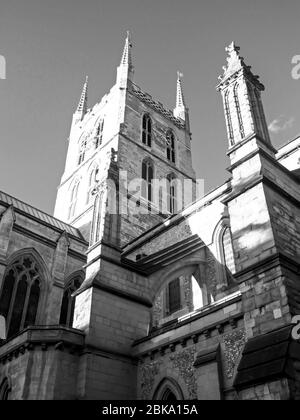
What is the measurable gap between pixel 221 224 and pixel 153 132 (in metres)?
20.6

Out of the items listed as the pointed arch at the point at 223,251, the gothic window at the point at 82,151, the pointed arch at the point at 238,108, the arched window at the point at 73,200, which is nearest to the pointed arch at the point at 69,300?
the pointed arch at the point at 223,251

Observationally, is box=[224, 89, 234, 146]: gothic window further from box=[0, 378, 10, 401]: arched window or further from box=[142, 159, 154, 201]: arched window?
box=[142, 159, 154, 201]: arched window

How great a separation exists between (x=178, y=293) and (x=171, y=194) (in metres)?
15.8

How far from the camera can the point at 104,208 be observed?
43.9 ft

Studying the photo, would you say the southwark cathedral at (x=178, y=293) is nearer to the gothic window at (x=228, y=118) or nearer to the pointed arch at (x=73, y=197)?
the gothic window at (x=228, y=118)

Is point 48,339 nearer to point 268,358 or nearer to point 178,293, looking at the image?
point 268,358

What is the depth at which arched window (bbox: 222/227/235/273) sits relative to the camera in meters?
14.1

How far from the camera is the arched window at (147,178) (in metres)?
29.6

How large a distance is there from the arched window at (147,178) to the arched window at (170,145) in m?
3.46

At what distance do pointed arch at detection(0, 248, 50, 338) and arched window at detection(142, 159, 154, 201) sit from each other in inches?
438

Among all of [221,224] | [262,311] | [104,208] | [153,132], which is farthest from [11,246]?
[153,132]

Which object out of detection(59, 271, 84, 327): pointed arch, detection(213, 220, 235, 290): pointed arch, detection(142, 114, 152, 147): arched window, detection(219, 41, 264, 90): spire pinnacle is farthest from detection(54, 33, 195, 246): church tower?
detection(219, 41, 264, 90): spire pinnacle

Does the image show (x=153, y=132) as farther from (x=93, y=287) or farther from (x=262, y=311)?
(x=262, y=311)

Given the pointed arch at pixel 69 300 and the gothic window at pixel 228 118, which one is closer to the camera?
the gothic window at pixel 228 118
